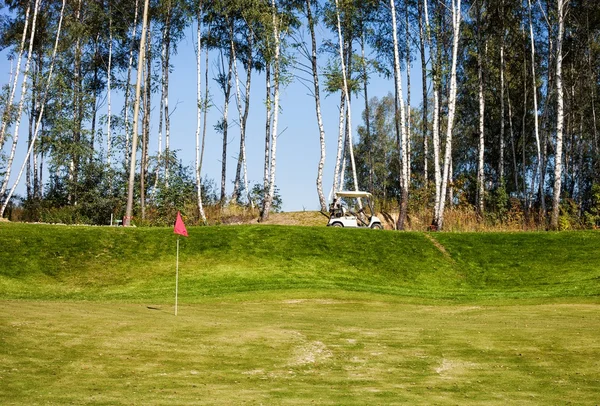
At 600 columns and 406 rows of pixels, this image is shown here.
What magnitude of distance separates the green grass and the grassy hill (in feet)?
0.32

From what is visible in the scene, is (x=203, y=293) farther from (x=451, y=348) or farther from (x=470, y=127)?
(x=470, y=127)

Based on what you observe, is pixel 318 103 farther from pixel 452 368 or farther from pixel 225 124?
pixel 452 368

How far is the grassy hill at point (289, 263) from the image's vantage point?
24.4 metres

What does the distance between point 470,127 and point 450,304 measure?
150 ft

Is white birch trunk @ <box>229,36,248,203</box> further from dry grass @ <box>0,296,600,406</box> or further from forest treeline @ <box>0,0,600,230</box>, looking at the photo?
dry grass @ <box>0,296,600,406</box>

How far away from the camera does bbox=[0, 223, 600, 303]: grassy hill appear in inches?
961

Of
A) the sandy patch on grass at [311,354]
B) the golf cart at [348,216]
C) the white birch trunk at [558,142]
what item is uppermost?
the white birch trunk at [558,142]

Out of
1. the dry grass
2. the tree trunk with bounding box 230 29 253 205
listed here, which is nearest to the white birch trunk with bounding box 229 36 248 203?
the tree trunk with bounding box 230 29 253 205

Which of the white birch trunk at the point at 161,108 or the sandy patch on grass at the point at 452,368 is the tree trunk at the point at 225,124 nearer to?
the white birch trunk at the point at 161,108

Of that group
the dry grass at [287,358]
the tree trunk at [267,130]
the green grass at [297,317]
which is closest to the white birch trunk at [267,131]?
the tree trunk at [267,130]

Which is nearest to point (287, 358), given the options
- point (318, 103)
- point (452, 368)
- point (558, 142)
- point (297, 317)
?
point (452, 368)

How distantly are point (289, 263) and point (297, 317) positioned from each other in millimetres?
10126

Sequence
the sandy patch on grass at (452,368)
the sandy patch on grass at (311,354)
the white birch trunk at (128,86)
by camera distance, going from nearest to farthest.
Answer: the sandy patch on grass at (452,368) → the sandy patch on grass at (311,354) → the white birch trunk at (128,86)

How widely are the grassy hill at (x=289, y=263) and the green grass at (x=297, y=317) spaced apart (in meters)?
0.10
